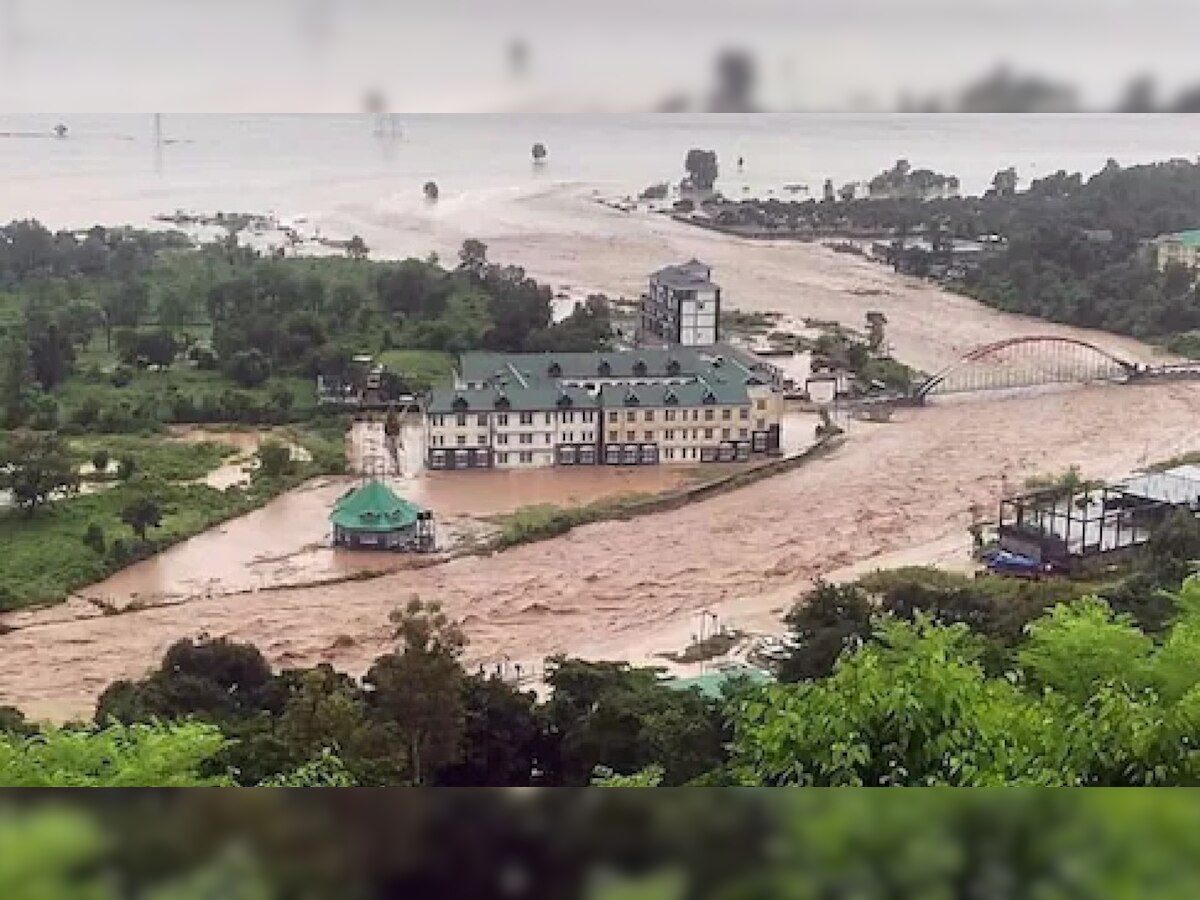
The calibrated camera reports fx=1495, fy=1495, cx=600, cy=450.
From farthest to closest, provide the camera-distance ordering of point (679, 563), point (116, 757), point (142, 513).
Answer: point (679, 563) < point (142, 513) < point (116, 757)

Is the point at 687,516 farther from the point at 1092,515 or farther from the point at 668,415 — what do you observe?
the point at 1092,515

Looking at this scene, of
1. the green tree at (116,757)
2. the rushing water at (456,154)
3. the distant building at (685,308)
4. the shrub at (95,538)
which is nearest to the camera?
the green tree at (116,757)

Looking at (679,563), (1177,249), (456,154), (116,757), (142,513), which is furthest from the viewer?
(1177,249)

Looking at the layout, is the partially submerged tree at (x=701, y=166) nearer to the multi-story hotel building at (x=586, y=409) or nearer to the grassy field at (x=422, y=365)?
the multi-story hotel building at (x=586, y=409)

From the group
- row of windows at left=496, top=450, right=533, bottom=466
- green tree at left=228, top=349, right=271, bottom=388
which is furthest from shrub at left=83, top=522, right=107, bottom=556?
row of windows at left=496, top=450, right=533, bottom=466

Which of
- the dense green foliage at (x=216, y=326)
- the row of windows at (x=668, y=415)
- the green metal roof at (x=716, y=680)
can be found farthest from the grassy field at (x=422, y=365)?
the green metal roof at (x=716, y=680)

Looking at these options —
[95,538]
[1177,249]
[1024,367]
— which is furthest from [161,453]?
[1177,249]
